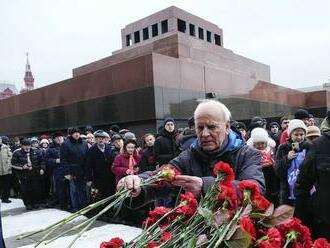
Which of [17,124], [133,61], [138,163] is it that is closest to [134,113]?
[133,61]

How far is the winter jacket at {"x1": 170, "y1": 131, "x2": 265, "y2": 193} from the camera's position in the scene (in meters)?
1.96

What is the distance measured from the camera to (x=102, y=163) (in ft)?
23.4

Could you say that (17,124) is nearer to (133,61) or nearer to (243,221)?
(133,61)

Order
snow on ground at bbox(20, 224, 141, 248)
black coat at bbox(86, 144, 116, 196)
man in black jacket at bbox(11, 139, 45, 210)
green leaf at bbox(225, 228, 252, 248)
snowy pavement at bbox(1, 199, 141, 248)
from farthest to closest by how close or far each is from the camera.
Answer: man in black jacket at bbox(11, 139, 45, 210), black coat at bbox(86, 144, 116, 196), snowy pavement at bbox(1, 199, 141, 248), snow on ground at bbox(20, 224, 141, 248), green leaf at bbox(225, 228, 252, 248)

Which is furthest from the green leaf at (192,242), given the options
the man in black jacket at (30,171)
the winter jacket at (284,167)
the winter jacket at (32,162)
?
the winter jacket at (32,162)

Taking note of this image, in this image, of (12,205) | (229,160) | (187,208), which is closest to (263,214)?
(187,208)

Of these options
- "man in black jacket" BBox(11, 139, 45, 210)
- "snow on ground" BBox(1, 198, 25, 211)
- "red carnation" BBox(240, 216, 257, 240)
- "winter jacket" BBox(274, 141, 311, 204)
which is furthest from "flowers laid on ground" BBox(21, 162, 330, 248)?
"snow on ground" BBox(1, 198, 25, 211)

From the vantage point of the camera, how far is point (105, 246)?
1371 mm

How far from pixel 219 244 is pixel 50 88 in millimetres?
14392

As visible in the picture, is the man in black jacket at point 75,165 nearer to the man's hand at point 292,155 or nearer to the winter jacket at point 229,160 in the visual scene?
the man's hand at point 292,155

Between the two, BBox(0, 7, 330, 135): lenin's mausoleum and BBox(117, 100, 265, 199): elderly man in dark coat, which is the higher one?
BBox(0, 7, 330, 135): lenin's mausoleum

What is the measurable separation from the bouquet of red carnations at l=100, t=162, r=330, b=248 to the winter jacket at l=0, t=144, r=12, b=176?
29.5 ft

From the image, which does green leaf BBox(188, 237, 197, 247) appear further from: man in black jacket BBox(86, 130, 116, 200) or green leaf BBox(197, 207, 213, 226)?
man in black jacket BBox(86, 130, 116, 200)

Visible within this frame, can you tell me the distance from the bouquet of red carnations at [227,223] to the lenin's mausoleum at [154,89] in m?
9.03
